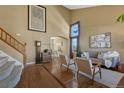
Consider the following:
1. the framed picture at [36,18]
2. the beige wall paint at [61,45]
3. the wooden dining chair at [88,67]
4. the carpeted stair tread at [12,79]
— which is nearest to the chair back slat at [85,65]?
the wooden dining chair at [88,67]

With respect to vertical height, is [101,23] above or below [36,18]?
below

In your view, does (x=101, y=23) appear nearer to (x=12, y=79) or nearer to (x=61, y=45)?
(x=61, y=45)

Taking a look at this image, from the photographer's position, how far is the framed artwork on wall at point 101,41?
3787mm

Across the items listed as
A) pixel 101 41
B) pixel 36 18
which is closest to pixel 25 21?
pixel 36 18

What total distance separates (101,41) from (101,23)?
0.48m

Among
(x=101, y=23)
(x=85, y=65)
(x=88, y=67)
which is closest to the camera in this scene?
(x=101, y=23)

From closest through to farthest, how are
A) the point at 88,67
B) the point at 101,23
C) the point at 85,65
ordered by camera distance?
1. the point at 101,23
2. the point at 88,67
3. the point at 85,65

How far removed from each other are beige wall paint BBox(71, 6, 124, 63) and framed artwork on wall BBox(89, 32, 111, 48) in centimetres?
9

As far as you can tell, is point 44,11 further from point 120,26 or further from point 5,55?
point 120,26

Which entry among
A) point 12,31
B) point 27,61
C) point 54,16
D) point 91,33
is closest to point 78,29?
point 91,33

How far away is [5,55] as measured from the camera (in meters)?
3.97

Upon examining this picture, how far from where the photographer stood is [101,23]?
12.6 ft

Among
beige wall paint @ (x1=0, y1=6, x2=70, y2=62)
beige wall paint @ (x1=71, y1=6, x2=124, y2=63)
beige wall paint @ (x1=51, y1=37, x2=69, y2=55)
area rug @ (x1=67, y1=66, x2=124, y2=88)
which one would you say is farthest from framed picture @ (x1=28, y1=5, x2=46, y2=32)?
area rug @ (x1=67, y1=66, x2=124, y2=88)

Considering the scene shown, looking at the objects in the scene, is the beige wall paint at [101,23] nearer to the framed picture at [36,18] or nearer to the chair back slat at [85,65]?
the chair back slat at [85,65]
